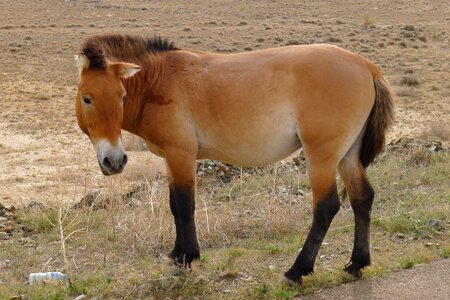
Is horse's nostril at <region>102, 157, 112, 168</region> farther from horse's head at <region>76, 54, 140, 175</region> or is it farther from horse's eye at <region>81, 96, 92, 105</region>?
horse's eye at <region>81, 96, 92, 105</region>

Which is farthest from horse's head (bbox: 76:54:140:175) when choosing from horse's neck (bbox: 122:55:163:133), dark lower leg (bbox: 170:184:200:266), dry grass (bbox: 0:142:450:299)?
dry grass (bbox: 0:142:450:299)

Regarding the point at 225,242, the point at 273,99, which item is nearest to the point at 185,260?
the point at 225,242

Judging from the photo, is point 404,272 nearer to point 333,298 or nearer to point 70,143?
point 333,298

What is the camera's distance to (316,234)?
16.8 ft

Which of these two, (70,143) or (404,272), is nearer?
(404,272)

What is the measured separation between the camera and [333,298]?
16.1ft

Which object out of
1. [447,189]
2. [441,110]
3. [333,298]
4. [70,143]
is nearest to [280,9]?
[441,110]

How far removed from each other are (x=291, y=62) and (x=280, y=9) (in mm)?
49143

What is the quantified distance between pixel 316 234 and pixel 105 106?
6.22 ft

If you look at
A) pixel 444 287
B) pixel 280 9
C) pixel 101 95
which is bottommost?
pixel 280 9

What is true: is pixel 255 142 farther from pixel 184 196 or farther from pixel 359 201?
pixel 359 201

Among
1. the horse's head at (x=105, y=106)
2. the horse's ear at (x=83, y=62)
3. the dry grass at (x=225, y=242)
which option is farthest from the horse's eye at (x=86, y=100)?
the dry grass at (x=225, y=242)

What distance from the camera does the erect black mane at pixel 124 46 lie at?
5.10 m

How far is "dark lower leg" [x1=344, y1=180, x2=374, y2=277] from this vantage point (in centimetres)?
538
